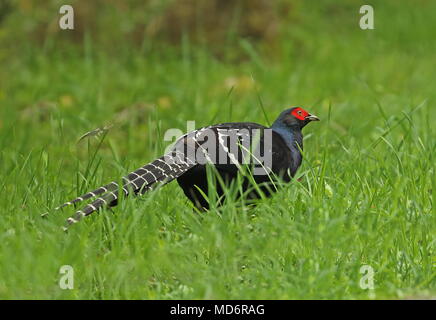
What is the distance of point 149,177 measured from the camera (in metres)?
3.99

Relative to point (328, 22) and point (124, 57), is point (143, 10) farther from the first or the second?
point (328, 22)

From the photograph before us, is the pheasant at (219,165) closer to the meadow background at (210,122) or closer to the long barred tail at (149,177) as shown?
the long barred tail at (149,177)

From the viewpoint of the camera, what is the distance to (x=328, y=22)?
39.5 feet

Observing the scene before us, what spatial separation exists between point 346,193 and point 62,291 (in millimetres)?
1639

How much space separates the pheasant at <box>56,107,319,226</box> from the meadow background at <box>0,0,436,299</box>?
10 centimetres

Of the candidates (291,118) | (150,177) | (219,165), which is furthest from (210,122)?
(150,177)

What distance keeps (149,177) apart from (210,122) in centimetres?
118

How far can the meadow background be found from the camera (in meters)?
3.52

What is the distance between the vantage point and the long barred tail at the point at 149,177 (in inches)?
153

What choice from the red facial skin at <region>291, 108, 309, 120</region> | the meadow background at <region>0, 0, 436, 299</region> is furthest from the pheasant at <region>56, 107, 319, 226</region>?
the red facial skin at <region>291, 108, 309, 120</region>

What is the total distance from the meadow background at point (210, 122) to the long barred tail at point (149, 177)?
3.2 inches

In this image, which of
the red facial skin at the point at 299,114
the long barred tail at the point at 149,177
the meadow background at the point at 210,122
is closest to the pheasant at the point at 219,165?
the long barred tail at the point at 149,177

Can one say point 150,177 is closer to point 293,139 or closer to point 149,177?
point 149,177
